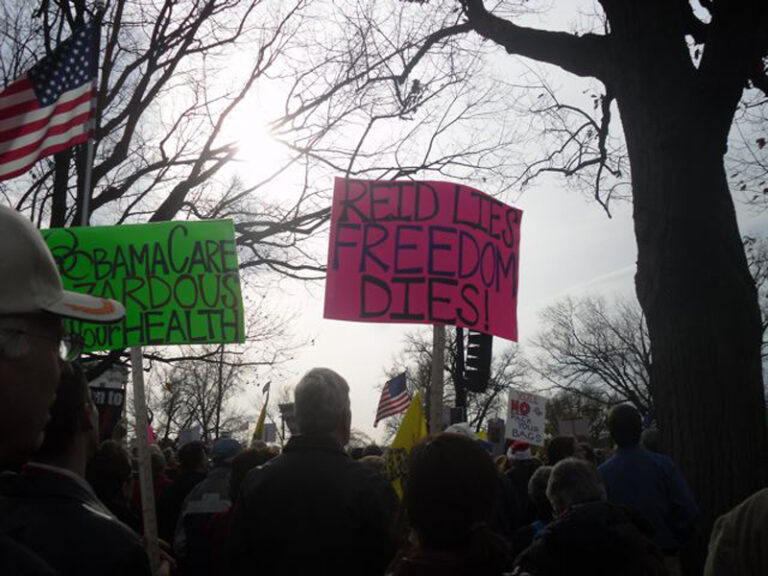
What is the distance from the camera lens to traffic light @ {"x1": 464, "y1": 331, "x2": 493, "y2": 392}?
12219mm

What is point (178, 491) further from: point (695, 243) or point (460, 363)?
point (460, 363)

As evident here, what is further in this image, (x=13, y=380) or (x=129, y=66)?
(x=129, y=66)

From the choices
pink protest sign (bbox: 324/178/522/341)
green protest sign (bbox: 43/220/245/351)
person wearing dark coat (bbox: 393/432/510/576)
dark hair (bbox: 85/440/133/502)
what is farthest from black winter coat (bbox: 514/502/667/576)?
green protest sign (bbox: 43/220/245/351)

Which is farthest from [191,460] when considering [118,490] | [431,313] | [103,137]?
[103,137]

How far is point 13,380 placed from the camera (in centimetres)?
119

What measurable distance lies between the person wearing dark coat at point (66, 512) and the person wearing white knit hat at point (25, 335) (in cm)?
57

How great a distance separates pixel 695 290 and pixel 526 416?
9215 millimetres

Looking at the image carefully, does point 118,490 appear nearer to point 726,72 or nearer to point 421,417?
point 421,417

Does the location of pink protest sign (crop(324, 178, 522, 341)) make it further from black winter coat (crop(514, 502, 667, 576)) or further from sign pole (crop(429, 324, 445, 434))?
black winter coat (crop(514, 502, 667, 576))

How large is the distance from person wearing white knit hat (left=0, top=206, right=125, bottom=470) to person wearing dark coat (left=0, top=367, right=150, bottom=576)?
573 mm

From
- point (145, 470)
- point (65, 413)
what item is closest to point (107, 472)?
point (145, 470)

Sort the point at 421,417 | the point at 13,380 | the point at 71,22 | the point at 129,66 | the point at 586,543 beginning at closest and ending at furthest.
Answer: the point at 13,380
the point at 586,543
the point at 421,417
the point at 71,22
the point at 129,66

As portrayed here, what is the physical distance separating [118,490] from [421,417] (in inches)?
77.0

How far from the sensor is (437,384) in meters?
4.09
